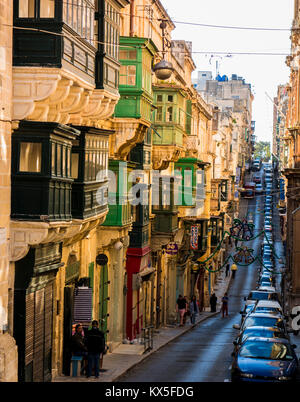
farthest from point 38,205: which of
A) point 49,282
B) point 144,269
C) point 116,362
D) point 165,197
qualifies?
point 165,197

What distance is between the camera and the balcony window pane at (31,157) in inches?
718

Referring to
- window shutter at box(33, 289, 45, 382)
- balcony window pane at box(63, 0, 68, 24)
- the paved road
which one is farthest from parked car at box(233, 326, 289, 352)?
balcony window pane at box(63, 0, 68, 24)

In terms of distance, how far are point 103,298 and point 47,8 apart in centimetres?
1360

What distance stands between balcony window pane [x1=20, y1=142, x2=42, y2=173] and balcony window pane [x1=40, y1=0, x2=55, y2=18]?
8.84 feet

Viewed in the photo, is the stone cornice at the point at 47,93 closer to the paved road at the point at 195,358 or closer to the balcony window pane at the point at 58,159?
the balcony window pane at the point at 58,159

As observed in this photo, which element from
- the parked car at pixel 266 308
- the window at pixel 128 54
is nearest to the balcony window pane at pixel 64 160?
the window at pixel 128 54

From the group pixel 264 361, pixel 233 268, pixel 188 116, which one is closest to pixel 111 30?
pixel 264 361

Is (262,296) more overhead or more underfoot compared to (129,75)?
more underfoot

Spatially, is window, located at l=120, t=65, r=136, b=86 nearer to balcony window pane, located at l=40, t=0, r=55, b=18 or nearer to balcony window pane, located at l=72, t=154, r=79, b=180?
balcony window pane, located at l=72, t=154, r=79, b=180

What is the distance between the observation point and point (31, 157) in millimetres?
18344

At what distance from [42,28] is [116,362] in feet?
39.2

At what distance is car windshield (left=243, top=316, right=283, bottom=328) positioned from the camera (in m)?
28.7

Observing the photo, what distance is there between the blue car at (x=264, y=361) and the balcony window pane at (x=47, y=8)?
378 inches

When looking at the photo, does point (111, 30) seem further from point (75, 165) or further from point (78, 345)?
point (78, 345)
